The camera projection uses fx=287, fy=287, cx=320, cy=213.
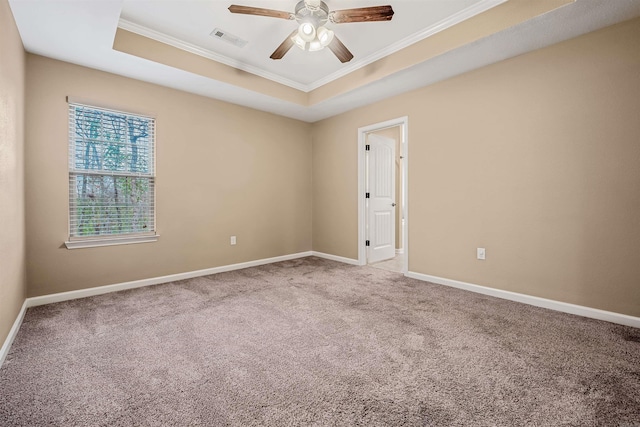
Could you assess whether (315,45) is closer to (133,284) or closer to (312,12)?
(312,12)

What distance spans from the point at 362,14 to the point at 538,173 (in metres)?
2.18

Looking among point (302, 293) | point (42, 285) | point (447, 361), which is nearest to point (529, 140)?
point (447, 361)

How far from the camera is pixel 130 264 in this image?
3.37 m

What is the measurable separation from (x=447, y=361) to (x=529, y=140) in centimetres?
229

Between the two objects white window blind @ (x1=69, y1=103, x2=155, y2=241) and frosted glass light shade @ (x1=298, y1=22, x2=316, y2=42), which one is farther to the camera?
white window blind @ (x1=69, y1=103, x2=155, y2=241)

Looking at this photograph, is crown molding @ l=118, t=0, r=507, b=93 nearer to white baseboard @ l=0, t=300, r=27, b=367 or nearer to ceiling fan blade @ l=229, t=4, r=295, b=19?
ceiling fan blade @ l=229, t=4, r=295, b=19

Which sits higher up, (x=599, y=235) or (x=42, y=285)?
(x=599, y=235)

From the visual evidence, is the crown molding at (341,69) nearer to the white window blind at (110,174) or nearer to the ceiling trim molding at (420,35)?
the ceiling trim molding at (420,35)

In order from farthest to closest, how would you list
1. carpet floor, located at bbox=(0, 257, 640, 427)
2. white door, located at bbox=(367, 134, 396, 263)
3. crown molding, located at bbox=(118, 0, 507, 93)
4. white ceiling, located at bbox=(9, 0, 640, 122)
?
white door, located at bbox=(367, 134, 396, 263) < crown molding, located at bbox=(118, 0, 507, 93) < white ceiling, located at bbox=(9, 0, 640, 122) < carpet floor, located at bbox=(0, 257, 640, 427)

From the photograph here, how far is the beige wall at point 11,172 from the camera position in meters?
1.89

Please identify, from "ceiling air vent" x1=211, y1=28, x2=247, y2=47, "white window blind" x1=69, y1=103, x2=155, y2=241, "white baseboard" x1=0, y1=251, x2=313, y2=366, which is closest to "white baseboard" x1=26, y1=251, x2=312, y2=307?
"white baseboard" x1=0, y1=251, x2=313, y2=366

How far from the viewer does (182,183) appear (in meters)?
3.76

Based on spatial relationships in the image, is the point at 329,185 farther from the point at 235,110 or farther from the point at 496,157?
the point at 496,157

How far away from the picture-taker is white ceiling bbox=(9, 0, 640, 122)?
2234mm
